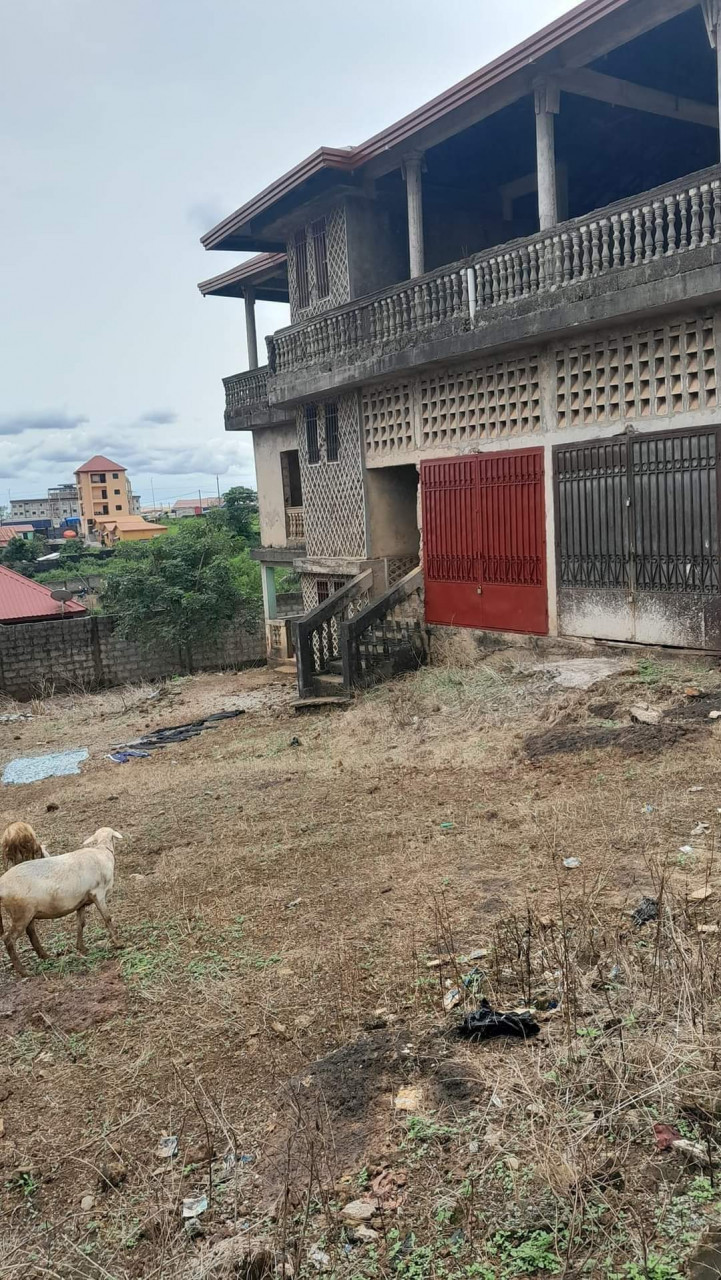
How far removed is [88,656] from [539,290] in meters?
12.7

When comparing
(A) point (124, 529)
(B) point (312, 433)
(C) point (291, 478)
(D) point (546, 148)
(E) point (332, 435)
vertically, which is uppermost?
(D) point (546, 148)

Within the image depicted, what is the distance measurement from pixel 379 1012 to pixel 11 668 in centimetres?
1595

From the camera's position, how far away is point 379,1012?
4.23 m

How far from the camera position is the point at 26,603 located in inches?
865

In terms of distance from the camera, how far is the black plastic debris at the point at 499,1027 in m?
3.84

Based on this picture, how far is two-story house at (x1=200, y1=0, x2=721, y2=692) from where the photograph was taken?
30.9 ft

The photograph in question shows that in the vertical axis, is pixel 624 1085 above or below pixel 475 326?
below

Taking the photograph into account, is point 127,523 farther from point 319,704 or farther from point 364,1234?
point 364,1234

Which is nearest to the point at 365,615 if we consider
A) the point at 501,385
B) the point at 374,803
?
the point at 501,385

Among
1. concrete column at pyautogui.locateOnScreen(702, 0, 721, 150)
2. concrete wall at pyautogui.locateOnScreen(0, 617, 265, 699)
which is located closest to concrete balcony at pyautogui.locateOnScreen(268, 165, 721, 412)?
concrete column at pyautogui.locateOnScreen(702, 0, 721, 150)

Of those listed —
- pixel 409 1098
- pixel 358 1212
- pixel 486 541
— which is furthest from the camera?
pixel 486 541

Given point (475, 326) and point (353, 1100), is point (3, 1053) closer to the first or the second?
point (353, 1100)

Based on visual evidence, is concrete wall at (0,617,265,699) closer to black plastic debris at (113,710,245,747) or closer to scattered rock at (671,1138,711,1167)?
black plastic debris at (113,710,245,747)

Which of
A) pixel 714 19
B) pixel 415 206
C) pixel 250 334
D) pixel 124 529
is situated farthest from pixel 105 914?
pixel 124 529
